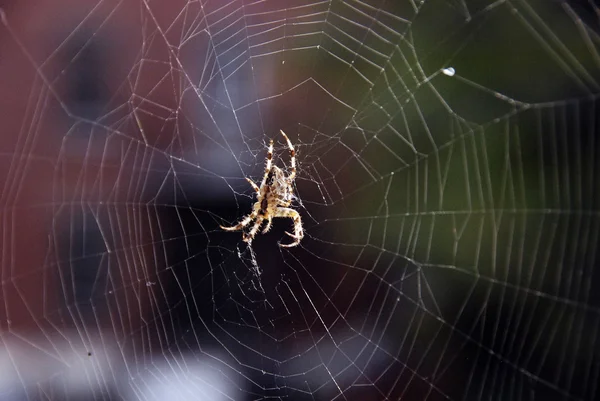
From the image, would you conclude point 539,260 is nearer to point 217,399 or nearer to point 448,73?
point 448,73

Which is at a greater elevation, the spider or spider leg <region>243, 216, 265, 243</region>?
the spider

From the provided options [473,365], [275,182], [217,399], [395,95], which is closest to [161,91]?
[275,182]

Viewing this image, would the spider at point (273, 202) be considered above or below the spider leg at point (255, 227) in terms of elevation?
above

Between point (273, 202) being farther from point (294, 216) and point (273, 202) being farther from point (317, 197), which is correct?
point (317, 197)

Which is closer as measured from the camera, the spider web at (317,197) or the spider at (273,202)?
the spider web at (317,197)

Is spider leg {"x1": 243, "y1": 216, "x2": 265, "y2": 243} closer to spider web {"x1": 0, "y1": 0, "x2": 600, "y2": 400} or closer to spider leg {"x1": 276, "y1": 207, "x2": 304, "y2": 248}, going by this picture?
spider leg {"x1": 276, "y1": 207, "x2": 304, "y2": 248}

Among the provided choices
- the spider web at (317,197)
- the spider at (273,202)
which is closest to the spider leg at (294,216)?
the spider at (273,202)

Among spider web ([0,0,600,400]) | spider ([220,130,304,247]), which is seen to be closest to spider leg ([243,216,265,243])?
Result: spider ([220,130,304,247])

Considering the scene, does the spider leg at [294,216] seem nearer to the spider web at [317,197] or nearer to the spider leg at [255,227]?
the spider leg at [255,227]

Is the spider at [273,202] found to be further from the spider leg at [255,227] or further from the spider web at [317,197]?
the spider web at [317,197]
